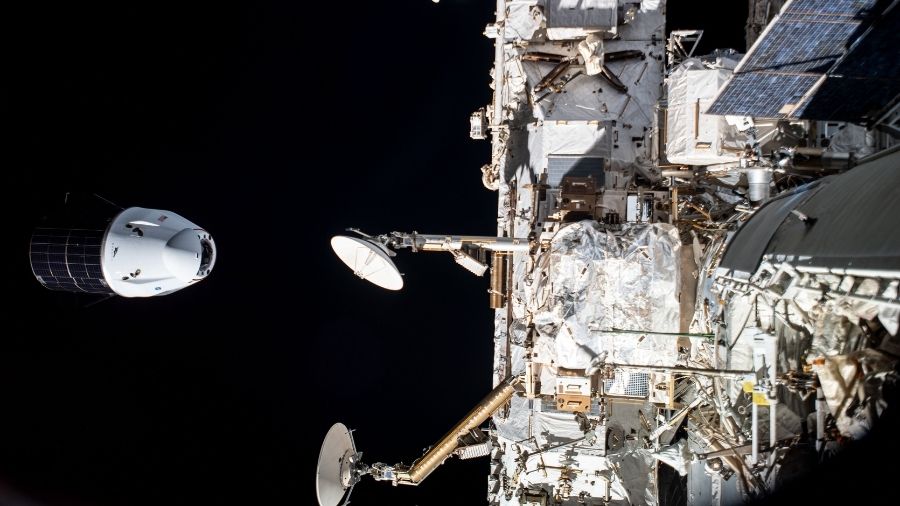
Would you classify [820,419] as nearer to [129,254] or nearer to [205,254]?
[205,254]

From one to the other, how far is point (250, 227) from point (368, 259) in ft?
21.3

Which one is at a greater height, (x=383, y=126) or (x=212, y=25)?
(x=212, y=25)

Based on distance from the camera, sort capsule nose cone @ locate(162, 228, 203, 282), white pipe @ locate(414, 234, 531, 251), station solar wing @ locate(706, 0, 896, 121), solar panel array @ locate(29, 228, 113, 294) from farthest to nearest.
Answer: white pipe @ locate(414, 234, 531, 251) → solar panel array @ locate(29, 228, 113, 294) → capsule nose cone @ locate(162, 228, 203, 282) → station solar wing @ locate(706, 0, 896, 121)

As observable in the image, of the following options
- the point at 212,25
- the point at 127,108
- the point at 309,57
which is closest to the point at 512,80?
the point at 309,57

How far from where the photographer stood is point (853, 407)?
5.43 metres

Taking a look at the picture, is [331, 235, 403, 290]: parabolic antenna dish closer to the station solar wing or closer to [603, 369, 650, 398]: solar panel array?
[603, 369, 650, 398]: solar panel array

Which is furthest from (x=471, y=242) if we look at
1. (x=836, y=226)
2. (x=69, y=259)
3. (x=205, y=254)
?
(x=69, y=259)

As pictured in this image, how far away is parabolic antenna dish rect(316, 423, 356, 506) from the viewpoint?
1395 centimetres

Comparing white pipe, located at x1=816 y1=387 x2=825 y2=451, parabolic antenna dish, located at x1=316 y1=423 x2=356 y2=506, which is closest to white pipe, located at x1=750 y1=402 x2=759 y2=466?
white pipe, located at x1=816 y1=387 x2=825 y2=451

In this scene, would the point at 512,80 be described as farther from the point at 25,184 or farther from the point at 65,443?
the point at 65,443

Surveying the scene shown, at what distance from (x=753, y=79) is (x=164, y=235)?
1172 centimetres

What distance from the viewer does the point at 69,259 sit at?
12.8 meters

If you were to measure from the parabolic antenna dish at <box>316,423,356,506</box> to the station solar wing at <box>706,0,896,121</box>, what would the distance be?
449 inches

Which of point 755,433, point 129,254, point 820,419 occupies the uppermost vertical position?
point 129,254
